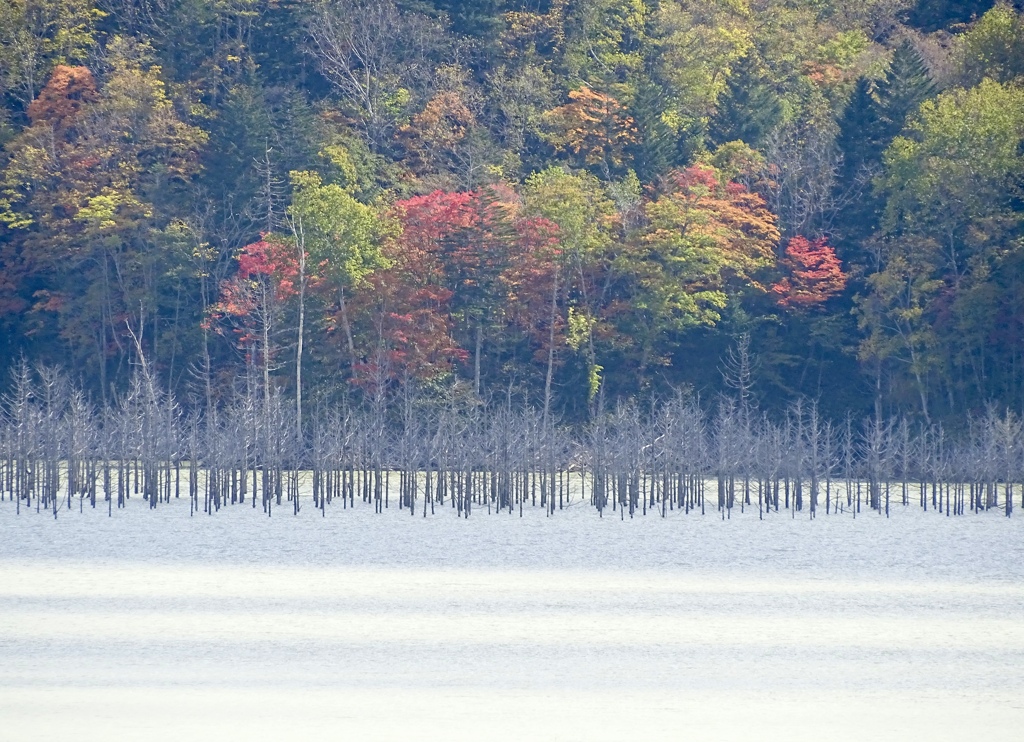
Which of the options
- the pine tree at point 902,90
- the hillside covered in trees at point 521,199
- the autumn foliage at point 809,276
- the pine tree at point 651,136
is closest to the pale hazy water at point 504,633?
the hillside covered in trees at point 521,199

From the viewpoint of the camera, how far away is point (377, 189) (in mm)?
43500

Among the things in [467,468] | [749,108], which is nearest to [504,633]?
[467,468]

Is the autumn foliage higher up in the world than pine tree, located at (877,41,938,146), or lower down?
lower down

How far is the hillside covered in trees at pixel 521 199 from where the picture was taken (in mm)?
38094

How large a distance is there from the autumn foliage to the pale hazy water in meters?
16.8

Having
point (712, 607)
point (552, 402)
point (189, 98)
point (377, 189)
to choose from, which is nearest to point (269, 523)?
point (712, 607)

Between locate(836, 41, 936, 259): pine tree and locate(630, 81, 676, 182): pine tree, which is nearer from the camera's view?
locate(836, 41, 936, 259): pine tree


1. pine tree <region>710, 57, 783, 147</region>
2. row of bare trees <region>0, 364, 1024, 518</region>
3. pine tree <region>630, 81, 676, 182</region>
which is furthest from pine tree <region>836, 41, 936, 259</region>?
row of bare trees <region>0, 364, 1024, 518</region>

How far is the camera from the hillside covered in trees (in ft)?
125

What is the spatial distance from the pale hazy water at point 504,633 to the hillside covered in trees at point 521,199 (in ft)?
50.0

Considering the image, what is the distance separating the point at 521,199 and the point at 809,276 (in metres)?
9.00

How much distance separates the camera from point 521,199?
43.5 m

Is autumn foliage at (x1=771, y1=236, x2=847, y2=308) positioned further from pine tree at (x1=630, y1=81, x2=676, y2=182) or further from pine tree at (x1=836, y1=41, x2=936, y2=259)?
pine tree at (x1=630, y1=81, x2=676, y2=182)

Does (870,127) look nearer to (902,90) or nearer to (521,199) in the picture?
(902,90)
